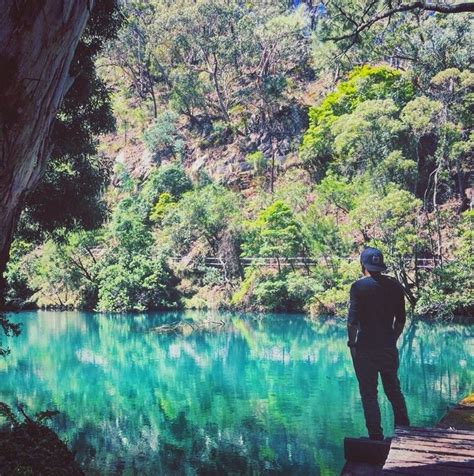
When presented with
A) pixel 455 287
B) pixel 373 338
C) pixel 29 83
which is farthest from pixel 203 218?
pixel 29 83

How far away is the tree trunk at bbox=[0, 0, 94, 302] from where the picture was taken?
1.63 metres

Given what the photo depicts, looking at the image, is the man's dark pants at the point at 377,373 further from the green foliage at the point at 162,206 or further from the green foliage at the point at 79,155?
the green foliage at the point at 162,206

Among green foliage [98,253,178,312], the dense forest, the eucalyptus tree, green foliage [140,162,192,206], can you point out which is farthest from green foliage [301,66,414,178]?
the eucalyptus tree

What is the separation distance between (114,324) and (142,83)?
84.0ft

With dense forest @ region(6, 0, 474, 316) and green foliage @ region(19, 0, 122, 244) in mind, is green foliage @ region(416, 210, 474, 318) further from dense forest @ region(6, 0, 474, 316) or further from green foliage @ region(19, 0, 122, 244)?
green foliage @ region(19, 0, 122, 244)

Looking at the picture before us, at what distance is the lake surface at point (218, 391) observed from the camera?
6672mm

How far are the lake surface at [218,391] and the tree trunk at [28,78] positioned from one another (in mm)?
4913

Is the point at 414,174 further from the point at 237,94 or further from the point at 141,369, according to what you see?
the point at 237,94

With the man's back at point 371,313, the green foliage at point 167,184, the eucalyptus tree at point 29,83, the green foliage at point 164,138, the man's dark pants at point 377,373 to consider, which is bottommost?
the man's dark pants at point 377,373

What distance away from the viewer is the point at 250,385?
1097 cm

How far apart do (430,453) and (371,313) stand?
126cm

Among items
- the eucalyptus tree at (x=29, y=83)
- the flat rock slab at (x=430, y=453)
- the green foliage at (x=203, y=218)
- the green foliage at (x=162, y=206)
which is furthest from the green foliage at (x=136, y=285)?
the eucalyptus tree at (x=29, y=83)

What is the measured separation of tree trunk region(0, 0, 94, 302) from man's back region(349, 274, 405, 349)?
2264 millimetres

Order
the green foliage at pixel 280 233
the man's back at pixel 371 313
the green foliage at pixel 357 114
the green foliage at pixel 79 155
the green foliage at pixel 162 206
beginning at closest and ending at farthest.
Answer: the man's back at pixel 371 313
the green foliage at pixel 79 155
the green foliage at pixel 357 114
the green foliage at pixel 280 233
the green foliage at pixel 162 206
